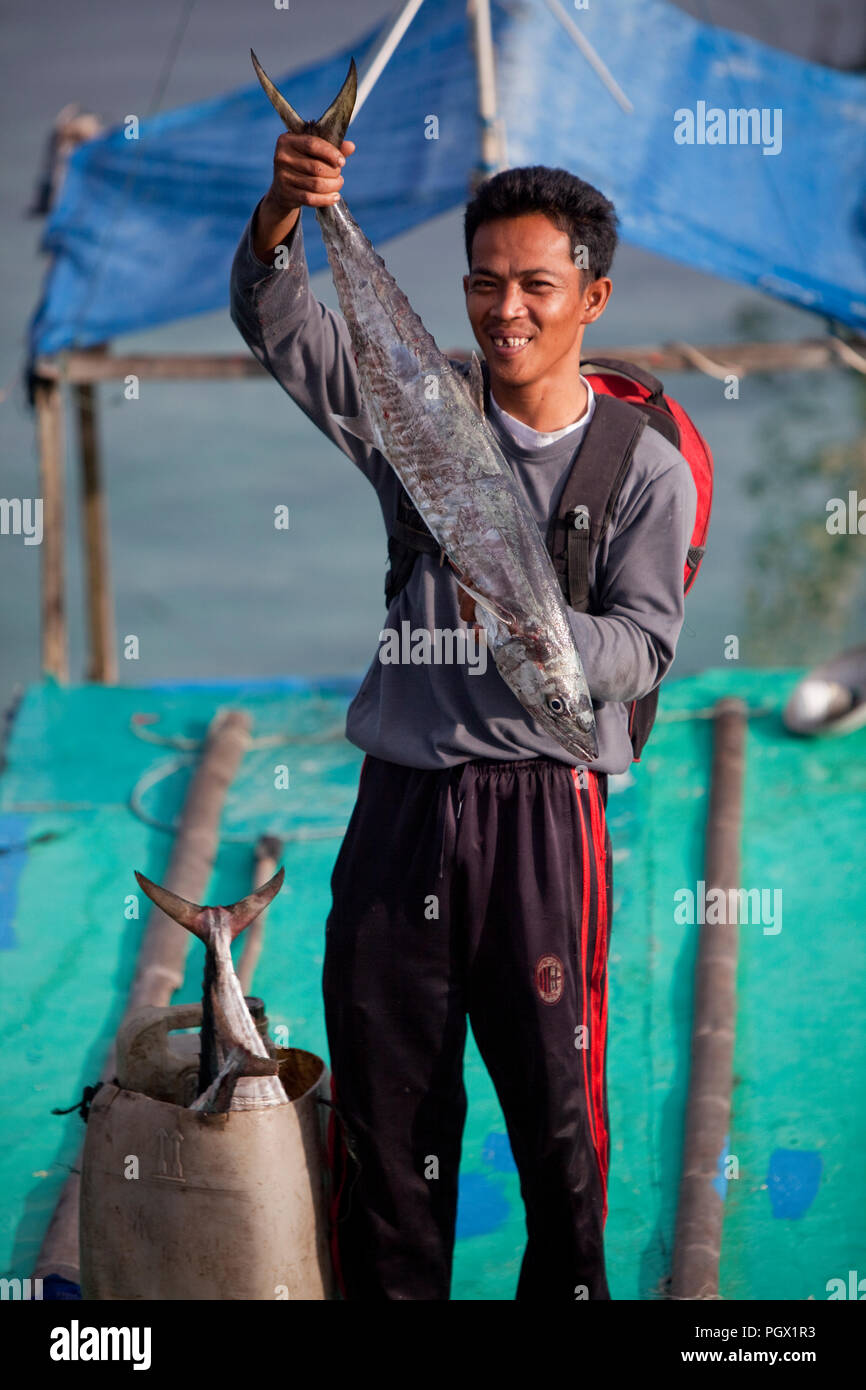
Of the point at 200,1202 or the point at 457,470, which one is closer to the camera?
the point at 457,470

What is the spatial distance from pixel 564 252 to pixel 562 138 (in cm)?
407

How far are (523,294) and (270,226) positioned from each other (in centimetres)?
46

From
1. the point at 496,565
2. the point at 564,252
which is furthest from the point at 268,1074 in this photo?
the point at 564,252

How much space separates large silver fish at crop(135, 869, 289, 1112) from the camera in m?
2.48

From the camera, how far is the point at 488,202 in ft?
8.02

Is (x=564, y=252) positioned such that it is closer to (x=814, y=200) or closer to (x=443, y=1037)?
(x=443, y=1037)

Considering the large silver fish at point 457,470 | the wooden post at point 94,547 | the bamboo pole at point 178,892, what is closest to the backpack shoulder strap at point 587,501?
the large silver fish at point 457,470

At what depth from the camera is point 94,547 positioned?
26.7 ft

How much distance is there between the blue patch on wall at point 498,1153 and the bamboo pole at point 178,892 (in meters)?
1.04

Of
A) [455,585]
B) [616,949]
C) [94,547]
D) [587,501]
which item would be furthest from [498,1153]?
[94,547]

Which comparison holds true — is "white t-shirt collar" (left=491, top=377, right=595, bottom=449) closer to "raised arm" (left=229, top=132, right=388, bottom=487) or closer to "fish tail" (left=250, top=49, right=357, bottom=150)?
"raised arm" (left=229, top=132, right=388, bottom=487)

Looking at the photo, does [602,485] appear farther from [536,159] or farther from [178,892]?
[536,159]

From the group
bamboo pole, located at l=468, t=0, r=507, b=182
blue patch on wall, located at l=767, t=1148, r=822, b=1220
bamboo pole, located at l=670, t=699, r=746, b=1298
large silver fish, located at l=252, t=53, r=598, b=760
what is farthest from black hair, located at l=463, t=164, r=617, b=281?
bamboo pole, located at l=468, t=0, r=507, b=182

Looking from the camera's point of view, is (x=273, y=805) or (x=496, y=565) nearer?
(x=496, y=565)
